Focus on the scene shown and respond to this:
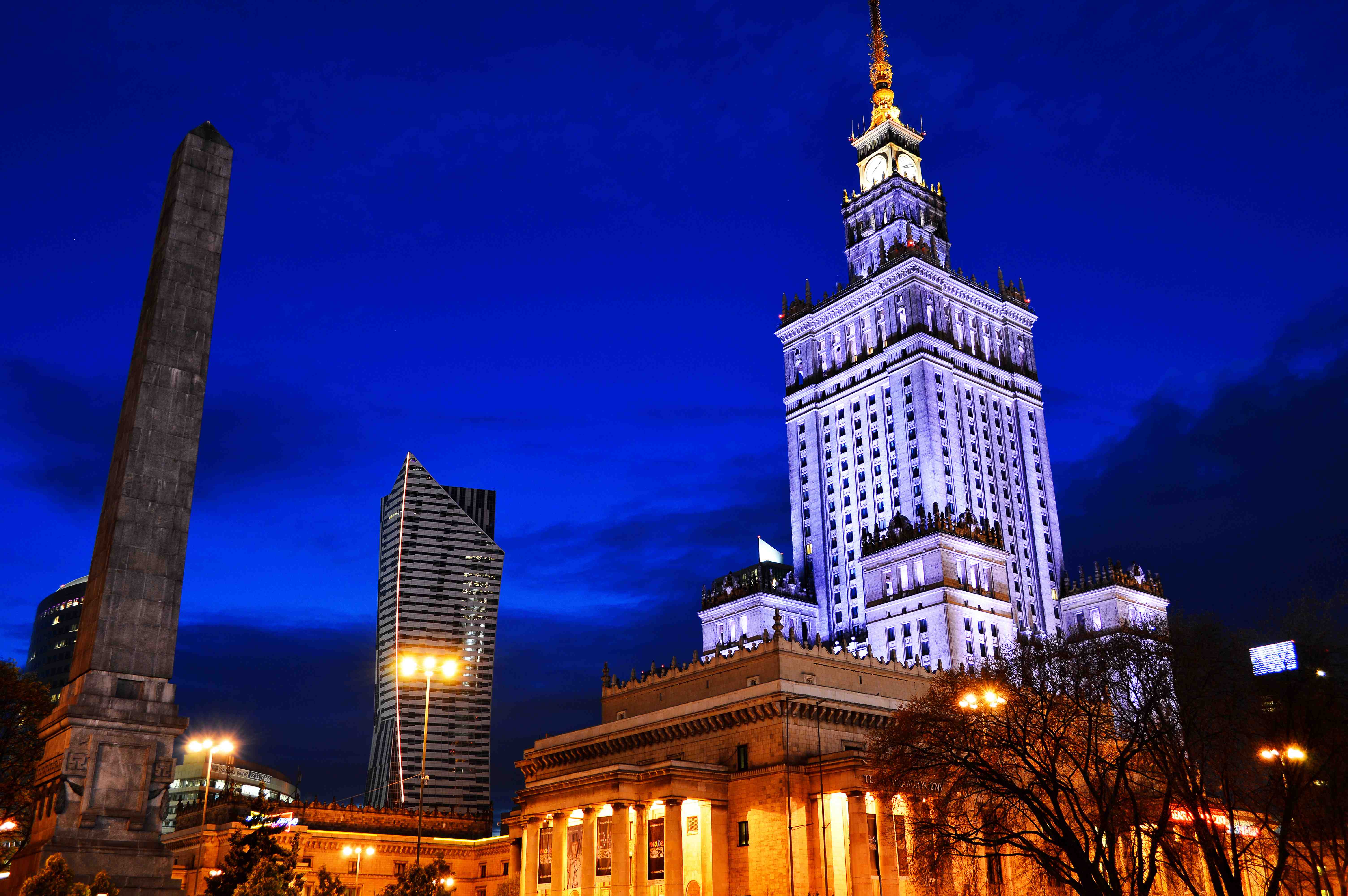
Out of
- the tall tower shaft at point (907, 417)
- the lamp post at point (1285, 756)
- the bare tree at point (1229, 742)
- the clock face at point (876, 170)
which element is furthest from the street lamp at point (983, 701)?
the clock face at point (876, 170)

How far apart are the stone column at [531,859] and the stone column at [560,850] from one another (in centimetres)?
280

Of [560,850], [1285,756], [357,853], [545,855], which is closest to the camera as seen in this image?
[1285,756]

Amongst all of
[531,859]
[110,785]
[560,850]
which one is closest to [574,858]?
[560,850]

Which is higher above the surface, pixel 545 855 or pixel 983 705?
pixel 983 705

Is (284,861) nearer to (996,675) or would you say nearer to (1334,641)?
(996,675)

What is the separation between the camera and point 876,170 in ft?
496

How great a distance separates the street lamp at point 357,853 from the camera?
8850cm

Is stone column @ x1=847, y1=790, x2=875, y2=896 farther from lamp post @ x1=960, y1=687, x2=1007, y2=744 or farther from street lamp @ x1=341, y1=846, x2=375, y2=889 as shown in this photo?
street lamp @ x1=341, y1=846, x2=375, y2=889

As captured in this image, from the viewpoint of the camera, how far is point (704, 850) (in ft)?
225

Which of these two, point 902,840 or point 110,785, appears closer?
point 110,785

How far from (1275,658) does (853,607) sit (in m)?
70.5

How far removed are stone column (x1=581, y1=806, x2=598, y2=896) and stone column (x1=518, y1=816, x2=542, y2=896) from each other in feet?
19.7

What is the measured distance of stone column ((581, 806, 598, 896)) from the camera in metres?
70.1

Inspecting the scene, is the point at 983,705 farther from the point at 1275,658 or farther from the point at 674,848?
the point at 674,848
